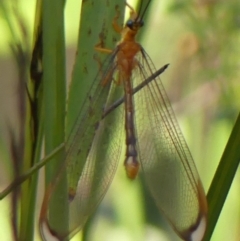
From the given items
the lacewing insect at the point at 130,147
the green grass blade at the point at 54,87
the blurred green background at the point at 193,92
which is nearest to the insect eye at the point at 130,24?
the lacewing insect at the point at 130,147

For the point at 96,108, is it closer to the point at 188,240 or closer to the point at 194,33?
the point at 188,240

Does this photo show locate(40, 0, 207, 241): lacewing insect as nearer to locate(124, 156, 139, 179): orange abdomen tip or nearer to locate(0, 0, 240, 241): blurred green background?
locate(124, 156, 139, 179): orange abdomen tip

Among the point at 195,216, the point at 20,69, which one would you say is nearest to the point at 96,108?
the point at 195,216

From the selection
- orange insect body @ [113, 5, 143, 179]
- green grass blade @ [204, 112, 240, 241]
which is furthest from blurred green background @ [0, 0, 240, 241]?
green grass blade @ [204, 112, 240, 241]

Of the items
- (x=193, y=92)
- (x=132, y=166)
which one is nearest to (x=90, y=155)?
(x=132, y=166)

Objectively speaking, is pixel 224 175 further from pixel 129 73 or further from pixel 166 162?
pixel 129 73

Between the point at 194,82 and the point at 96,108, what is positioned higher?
the point at 96,108
